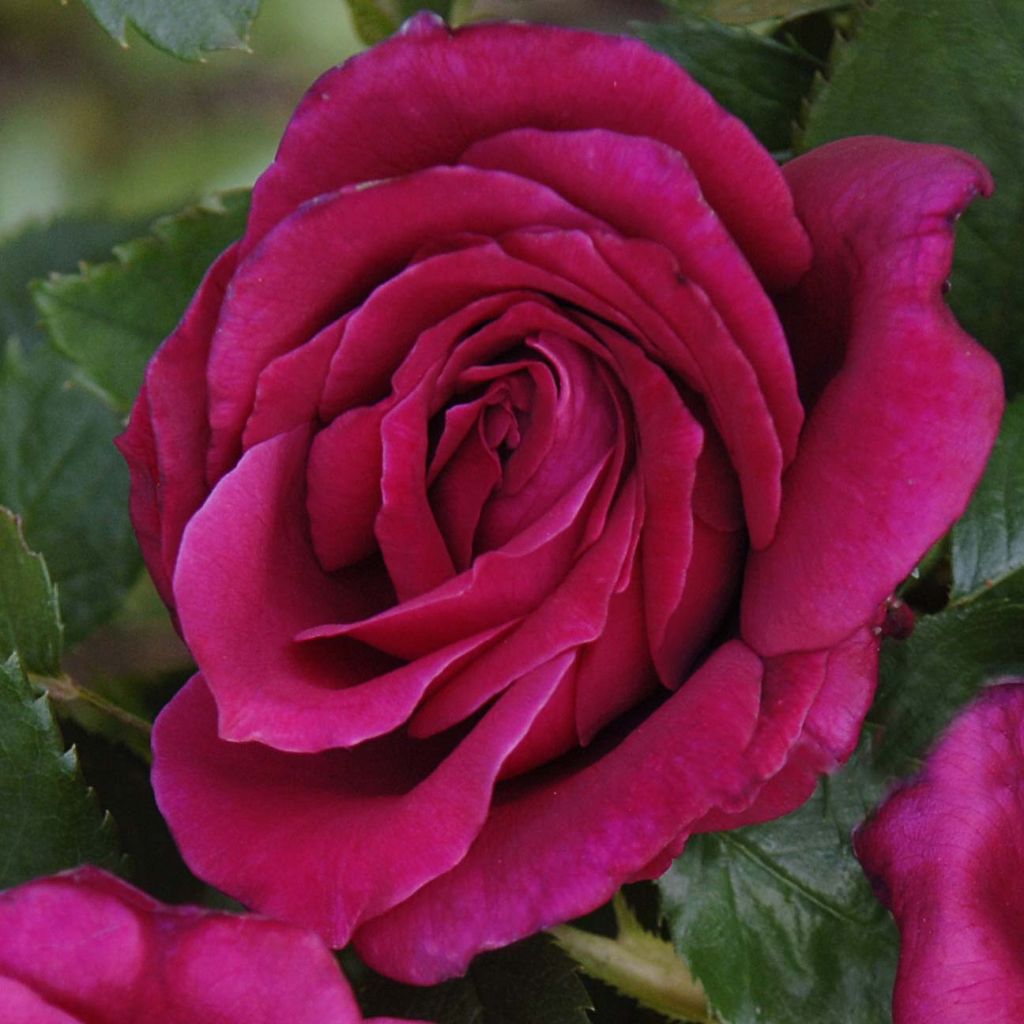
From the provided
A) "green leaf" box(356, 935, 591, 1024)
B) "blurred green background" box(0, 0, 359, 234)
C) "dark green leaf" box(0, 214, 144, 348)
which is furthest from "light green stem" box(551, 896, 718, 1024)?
"blurred green background" box(0, 0, 359, 234)

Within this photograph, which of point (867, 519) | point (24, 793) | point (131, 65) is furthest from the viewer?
point (131, 65)

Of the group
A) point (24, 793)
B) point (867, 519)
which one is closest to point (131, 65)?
point (24, 793)

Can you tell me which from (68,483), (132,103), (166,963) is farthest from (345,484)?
(132,103)

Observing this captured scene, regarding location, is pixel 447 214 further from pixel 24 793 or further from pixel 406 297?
pixel 24 793

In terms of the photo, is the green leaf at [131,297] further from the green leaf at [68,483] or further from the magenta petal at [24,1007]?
the magenta petal at [24,1007]

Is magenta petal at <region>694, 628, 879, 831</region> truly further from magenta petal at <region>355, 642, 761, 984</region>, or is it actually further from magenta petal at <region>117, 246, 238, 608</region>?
magenta petal at <region>117, 246, 238, 608</region>

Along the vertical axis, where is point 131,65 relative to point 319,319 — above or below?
below

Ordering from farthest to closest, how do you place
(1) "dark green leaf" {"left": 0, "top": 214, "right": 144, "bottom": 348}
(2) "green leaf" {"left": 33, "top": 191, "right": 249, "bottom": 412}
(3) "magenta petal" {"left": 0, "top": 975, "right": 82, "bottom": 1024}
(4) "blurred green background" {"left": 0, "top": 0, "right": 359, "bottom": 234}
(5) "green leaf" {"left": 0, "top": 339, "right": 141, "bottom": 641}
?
(4) "blurred green background" {"left": 0, "top": 0, "right": 359, "bottom": 234}, (1) "dark green leaf" {"left": 0, "top": 214, "right": 144, "bottom": 348}, (5) "green leaf" {"left": 0, "top": 339, "right": 141, "bottom": 641}, (2) "green leaf" {"left": 33, "top": 191, "right": 249, "bottom": 412}, (3) "magenta petal" {"left": 0, "top": 975, "right": 82, "bottom": 1024}

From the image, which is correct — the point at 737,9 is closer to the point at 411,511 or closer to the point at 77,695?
the point at 411,511
